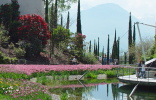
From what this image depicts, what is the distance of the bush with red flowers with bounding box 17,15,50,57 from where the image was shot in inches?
1268

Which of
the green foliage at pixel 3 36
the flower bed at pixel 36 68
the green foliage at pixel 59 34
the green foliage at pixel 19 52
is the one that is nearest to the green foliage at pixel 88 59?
the green foliage at pixel 59 34

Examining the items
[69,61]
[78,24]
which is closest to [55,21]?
[69,61]

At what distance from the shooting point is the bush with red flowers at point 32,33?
32.2m

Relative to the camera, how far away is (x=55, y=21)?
3947 cm

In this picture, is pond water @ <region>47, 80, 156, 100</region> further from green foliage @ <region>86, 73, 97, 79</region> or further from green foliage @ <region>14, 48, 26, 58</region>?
green foliage @ <region>14, 48, 26, 58</region>

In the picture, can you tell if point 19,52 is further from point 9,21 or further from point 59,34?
point 59,34

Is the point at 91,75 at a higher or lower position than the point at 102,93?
higher

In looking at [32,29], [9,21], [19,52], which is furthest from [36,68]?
[9,21]

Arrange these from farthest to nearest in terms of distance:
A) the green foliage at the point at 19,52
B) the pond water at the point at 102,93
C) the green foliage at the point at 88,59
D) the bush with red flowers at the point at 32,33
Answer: the green foliage at the point at 88,59 < the bush with red flowers at the point at 32,33 < the green foliage at the point at 19,52 < the pond water at the point at 102,93

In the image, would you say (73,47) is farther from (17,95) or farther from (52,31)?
(17,95)

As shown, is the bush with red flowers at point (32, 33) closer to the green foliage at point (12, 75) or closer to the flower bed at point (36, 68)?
the flower bed at point (36, 68)

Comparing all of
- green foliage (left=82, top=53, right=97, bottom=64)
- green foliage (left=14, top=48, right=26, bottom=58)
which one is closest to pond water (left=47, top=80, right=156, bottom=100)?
green foliage (left=14, top=48, right=26, bottom=58)

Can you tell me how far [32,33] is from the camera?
32.6 m

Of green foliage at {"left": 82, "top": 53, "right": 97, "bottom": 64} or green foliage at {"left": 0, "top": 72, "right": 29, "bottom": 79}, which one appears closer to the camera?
green foliage at {"left": 0, "top": 72, "right": 29, "bottom": 79}
